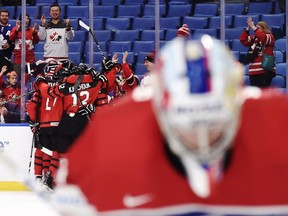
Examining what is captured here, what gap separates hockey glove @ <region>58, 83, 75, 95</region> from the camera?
8098 millimetres

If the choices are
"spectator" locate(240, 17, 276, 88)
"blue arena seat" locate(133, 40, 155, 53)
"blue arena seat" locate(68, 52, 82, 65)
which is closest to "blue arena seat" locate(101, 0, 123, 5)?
"blue arena seat" locate(133, 40, 155, 53)

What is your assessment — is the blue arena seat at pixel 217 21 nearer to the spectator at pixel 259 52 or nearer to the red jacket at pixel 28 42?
the spectator at pixel 259 52

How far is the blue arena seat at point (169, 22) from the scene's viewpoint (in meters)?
10.4

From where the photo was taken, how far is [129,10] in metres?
10.9

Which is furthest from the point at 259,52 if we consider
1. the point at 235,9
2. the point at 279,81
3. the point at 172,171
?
the point at 172,171

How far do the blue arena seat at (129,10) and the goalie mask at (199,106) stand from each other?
356 inches

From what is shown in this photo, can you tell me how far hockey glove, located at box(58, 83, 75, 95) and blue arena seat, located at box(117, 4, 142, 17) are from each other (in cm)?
279

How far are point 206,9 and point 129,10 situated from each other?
894 millimetres

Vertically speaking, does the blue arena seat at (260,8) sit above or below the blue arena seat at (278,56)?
above

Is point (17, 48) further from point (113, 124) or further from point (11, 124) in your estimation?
point (113, 124)

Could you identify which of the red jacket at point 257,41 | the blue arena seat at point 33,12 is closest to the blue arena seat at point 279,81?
the red jacket at point 257,41

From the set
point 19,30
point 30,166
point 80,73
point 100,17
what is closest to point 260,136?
point 80,73

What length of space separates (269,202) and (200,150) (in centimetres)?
21

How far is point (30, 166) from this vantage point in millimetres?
8664
